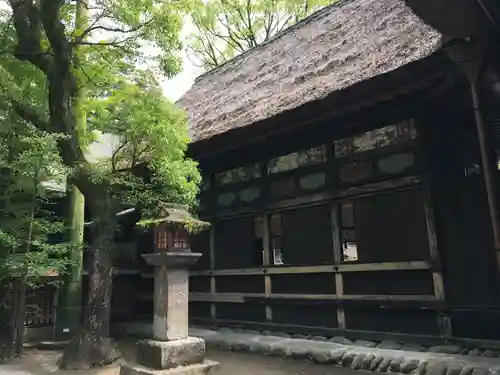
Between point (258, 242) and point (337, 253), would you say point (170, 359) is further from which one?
point (258, 242)

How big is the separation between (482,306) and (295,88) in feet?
14.5

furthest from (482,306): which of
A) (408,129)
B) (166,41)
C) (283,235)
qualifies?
(166,41)

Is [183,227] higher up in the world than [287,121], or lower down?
lower down

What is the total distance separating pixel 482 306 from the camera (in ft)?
17.4

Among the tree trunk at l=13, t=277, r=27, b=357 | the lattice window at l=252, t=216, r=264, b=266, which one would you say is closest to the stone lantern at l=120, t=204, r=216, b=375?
the lattice window at l=252, t=216, r=264, b=266

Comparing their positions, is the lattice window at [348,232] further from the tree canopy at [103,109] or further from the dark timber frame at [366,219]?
the tree canopy at [103,109]

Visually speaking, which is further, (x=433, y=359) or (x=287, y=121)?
(x=287, y=121)

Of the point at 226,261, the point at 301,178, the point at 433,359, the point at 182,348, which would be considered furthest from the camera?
the point at 226,261

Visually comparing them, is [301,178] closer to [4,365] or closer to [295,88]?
[295,88]

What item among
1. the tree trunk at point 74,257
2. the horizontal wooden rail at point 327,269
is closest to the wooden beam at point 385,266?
the horizontal wooden rail at point 327,269

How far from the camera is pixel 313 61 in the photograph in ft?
26.5

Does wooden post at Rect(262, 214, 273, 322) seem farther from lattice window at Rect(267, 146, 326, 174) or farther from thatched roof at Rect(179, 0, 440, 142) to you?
thatched roof at Rect(179, 0, 440, 142)

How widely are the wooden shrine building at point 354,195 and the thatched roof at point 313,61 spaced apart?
0.05 metres

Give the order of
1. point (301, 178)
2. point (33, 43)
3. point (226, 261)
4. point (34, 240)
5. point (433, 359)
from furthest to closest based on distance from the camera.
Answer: point (226, 261) → point (301, 178) → point (34, 240) → point (33, 43) → point (433, 359)
